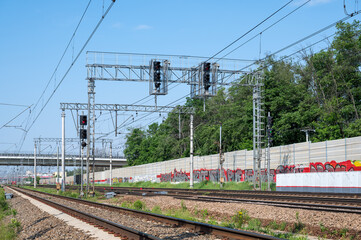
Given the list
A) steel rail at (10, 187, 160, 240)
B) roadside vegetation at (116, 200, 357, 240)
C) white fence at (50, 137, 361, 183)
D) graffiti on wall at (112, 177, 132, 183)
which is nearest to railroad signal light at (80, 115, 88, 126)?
steel rail at (10, 187, 160, 240)

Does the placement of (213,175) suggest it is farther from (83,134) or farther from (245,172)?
(83,134)

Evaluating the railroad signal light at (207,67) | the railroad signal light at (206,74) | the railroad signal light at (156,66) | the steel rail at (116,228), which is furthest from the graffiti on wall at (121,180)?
the steel rail at (116,228)

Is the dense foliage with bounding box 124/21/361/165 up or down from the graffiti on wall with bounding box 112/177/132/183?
up

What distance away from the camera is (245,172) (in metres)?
50.6

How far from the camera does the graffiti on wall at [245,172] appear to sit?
36.4 m

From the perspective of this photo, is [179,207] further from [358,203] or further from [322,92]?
[322,92]

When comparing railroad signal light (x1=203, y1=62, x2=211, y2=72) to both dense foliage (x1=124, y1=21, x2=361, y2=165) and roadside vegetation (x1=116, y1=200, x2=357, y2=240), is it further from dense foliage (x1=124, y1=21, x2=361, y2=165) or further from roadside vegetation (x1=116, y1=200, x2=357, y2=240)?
roadside vegetation (x1=116, y1=200, x2=357, y2=240)

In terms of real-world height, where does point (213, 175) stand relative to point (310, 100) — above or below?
below

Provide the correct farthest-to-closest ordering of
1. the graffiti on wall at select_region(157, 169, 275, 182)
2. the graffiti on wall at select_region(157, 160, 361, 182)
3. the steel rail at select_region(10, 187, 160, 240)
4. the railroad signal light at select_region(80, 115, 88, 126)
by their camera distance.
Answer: the graffiti on wall at select_region(157, 169, 275, 182)
the railroad signal light at select_region(80, 115, 88, 126)
the graffiti on wall at select_region(157, 160, 361, 182)
the steel rail at select_region(10, 187, 160, 240)

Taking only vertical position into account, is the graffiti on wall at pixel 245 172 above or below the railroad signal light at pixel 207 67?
below

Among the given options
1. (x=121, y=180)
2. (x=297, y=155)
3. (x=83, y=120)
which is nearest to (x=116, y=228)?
(x=83, y=120)

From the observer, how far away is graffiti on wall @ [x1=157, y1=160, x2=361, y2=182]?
120ft

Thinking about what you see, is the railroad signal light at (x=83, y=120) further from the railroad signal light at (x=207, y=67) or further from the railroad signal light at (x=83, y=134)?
the railroad signal light at (x=207, y=67)

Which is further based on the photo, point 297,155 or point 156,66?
point 297,155
